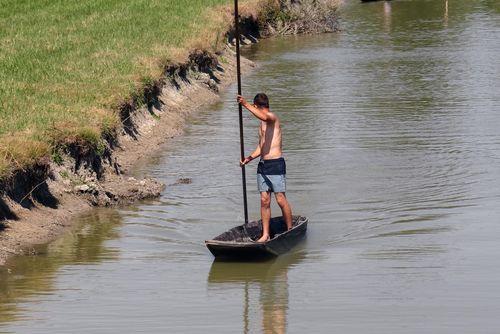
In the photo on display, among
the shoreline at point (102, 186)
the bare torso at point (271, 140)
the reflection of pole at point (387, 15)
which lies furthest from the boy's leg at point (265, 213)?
the reflection of pole at point (387, 15)

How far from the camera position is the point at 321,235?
53.5 feet

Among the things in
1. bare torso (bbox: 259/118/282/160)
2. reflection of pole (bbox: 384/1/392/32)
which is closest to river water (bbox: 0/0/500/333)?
bare torso (bbox: 259/118/282/160)

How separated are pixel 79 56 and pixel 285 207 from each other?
36.9 feet

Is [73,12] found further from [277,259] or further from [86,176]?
[277,259]

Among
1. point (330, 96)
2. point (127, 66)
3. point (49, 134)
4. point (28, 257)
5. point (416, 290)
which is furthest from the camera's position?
point (330, 96)

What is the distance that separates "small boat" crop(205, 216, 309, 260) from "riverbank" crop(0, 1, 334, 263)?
2.35m

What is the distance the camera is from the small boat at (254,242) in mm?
14578

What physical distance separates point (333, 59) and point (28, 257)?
2004 cm

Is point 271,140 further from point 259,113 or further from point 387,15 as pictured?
point 387,15

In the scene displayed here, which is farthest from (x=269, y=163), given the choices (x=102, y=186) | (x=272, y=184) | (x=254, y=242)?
(x=102, y=186)

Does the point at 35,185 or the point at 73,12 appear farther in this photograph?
the point at 73,12

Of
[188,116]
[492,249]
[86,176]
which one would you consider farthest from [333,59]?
[492,249]

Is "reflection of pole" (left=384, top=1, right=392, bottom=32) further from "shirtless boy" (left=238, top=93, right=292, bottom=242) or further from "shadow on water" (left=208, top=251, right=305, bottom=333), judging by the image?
"shadow on water" (left=208, top=251, right=305, bottom=333)

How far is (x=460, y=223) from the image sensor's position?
54.5 ft
